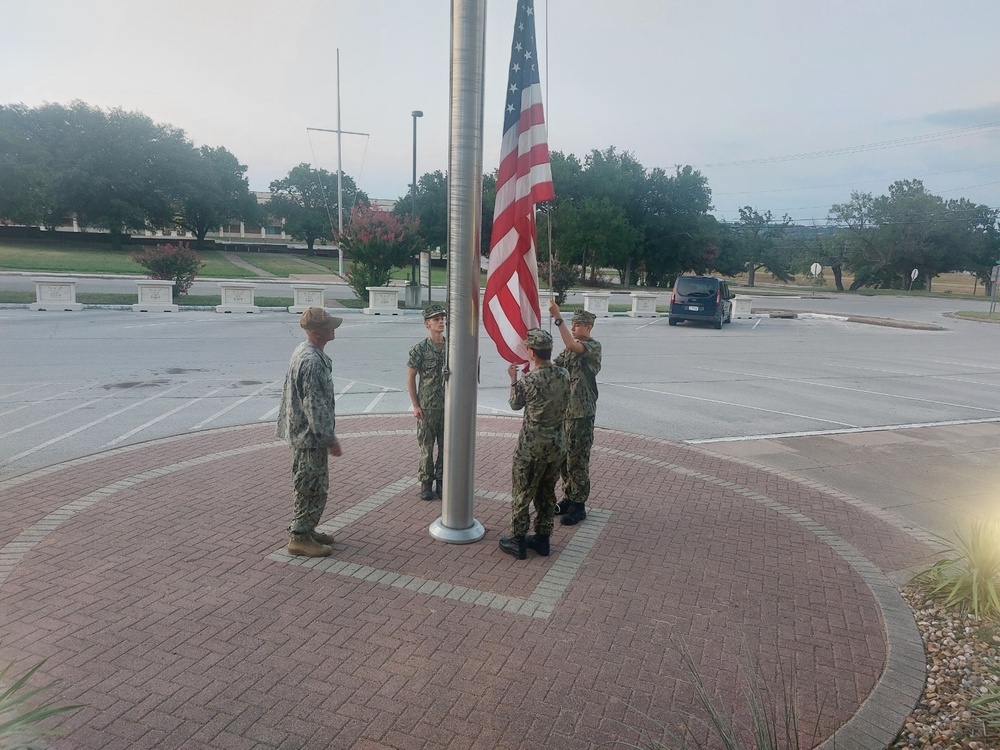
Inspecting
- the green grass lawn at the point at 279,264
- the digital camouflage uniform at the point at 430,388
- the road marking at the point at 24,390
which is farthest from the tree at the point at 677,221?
the digital camouflage uniform at the point at 430,388

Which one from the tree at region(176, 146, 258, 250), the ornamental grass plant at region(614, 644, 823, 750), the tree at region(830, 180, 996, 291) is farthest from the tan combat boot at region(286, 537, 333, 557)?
the tree at region(830, 180, 996, 291)

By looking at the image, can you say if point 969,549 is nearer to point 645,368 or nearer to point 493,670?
point 493,670

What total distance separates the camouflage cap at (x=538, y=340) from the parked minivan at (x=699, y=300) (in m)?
22.3

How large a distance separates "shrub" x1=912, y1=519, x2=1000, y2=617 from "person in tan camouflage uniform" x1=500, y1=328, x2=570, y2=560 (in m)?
2.88

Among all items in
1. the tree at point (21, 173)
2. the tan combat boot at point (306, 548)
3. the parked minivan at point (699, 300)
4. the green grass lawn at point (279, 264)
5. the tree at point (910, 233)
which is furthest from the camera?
the tree at point (910, 233)

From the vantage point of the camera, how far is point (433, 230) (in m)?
59.6

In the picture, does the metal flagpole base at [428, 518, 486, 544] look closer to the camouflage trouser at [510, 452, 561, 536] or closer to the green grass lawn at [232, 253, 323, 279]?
the camouflage trouser at [510, 452, 561, 536]

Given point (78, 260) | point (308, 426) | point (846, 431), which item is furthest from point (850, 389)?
point (78, 260)

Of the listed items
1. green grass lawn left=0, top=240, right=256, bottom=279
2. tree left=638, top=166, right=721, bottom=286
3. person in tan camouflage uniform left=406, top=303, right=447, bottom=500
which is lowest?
person in tan camouflage uniform left=406, top=303, right=447, bottom=500

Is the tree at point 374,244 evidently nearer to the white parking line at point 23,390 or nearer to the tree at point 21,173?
the white parking line at point 23,390

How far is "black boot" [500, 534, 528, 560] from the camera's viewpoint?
5566mm

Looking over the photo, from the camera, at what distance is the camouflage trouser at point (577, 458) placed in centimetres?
627

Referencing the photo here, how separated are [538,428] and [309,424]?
1661mm

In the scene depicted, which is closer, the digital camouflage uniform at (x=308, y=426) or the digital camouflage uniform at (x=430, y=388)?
the digital camouflage uniform at (x=308, y=426)
